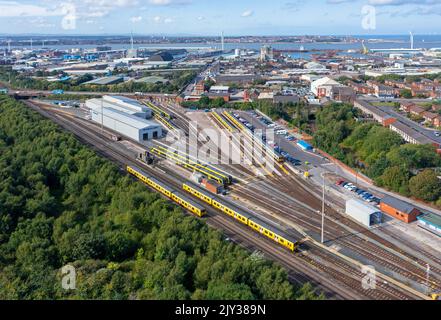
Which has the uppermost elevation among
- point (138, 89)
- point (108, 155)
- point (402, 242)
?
point (138, 89)

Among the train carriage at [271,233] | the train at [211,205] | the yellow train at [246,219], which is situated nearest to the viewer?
the train carriage at [271,233]

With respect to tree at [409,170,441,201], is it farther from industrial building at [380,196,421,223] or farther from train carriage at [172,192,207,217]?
train carriage at [172,192,207,217]

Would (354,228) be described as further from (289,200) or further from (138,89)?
(138,89)

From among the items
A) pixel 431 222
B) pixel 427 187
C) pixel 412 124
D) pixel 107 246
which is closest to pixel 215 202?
pixel 107 246

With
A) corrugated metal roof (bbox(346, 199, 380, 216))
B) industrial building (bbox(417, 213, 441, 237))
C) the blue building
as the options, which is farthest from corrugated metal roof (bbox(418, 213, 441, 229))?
the blue building

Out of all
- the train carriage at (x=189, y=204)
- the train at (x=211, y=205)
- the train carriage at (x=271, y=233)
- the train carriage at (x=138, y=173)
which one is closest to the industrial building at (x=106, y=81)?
the train carriage at (x=138, y=173)

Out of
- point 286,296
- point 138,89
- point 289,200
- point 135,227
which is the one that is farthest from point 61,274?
point 138,89

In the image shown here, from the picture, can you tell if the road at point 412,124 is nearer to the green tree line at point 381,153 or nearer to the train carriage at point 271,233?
the green tree line at point 381,153
